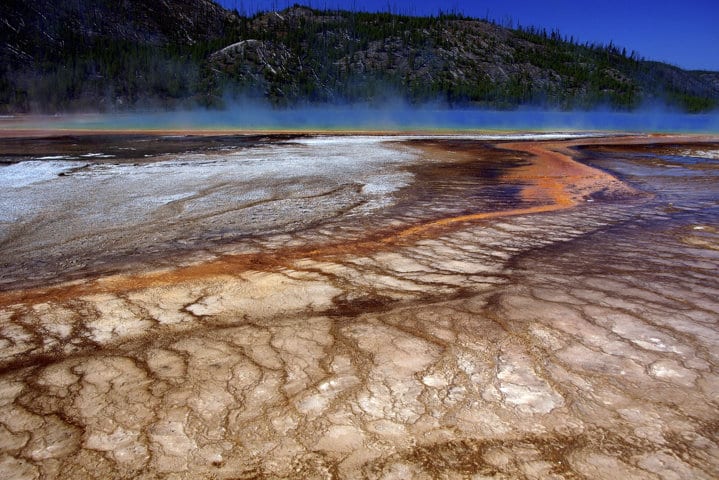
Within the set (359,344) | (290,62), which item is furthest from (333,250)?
(290,62)

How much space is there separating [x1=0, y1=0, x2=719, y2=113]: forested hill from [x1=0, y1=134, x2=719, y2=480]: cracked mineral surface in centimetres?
6133

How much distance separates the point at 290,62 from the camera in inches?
3031

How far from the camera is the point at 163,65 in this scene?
2633 inches

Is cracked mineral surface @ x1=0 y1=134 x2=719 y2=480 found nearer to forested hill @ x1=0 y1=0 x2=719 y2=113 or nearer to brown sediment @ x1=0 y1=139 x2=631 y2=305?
brown sediment @ x1=0 y1=139 x2=631 y2=305

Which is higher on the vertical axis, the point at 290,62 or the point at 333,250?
the point at 290,62

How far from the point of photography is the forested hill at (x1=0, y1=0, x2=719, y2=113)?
204ft

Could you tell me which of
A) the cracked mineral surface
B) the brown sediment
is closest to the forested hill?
the brown sediment

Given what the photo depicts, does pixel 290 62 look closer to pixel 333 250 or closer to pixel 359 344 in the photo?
pixel 333 250

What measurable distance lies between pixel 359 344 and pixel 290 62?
7992 cm

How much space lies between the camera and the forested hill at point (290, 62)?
6231 centimetres

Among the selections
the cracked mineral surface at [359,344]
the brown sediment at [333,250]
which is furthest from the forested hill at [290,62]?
the cracked mineral surface at [359,344]

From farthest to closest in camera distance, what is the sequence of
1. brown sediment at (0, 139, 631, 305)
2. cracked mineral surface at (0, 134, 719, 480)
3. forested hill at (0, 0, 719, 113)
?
forested hill at (0, 0, 719, 113) < brown sediment at (0, 139, 631, 305) < cracked mineral surface at (0, 134, 719, 480)

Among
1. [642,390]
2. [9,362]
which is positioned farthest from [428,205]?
[9,362]

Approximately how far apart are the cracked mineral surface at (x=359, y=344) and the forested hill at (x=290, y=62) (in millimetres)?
61327
